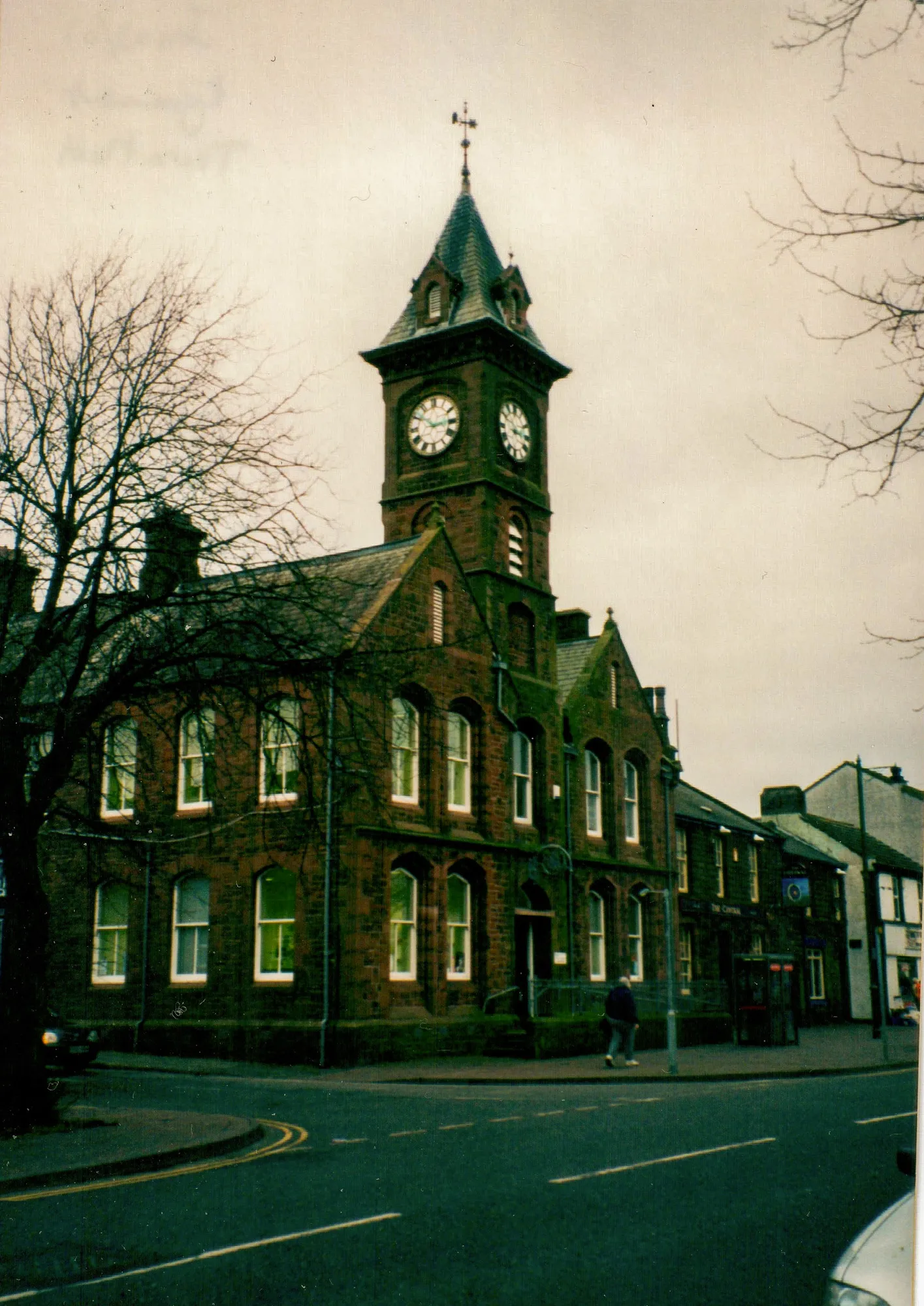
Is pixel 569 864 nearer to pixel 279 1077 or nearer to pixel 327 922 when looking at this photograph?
pixel 327 922

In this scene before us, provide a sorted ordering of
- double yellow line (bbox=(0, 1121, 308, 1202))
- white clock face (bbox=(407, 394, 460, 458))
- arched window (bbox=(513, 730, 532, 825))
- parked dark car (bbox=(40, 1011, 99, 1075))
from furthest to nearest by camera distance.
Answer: white clock face (bbox=(407, 394, 460, 458)) < arched window (bbox=(513, 730, 532, 825)) < parked dark car (bbox=(40, 1011, 99, 1075)) < double yellow line (bbox=(0, 1121, 308, 1202))

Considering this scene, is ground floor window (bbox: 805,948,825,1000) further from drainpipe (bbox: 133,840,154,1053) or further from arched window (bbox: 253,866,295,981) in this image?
drainpipe (bbox: 133,840,154,1053)

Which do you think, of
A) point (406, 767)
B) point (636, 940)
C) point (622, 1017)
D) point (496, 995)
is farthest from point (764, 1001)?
point (406, 767)

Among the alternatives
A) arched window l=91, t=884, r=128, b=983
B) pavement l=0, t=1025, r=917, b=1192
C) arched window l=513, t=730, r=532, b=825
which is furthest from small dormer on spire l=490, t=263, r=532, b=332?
pavement l=0, t=1025, r=917, b=1192

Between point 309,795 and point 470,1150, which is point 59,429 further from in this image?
point 470,1150

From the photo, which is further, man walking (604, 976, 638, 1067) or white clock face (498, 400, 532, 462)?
white clock face (498, 400, 532, 462)

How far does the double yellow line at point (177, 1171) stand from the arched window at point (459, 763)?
16.2 m

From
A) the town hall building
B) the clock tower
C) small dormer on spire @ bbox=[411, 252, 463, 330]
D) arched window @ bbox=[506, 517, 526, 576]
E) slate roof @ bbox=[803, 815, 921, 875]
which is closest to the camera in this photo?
the town hall building

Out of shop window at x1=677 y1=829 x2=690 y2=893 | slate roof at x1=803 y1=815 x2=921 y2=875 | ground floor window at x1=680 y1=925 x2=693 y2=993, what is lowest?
ground floor window at x1=680 y1=925 x2=693 y2=993

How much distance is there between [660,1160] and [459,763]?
20195 millimetres

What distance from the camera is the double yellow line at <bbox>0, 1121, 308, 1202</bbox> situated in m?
10.8

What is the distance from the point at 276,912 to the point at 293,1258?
20.5m

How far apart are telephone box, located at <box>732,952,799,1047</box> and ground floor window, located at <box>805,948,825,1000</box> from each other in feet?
58.6

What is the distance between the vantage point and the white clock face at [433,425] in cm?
3750
